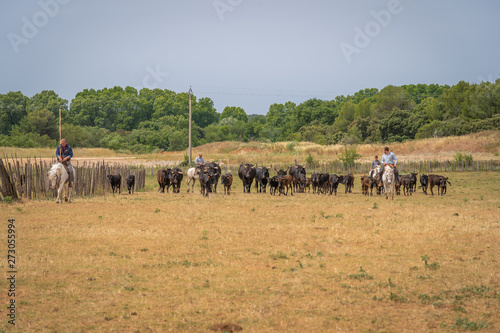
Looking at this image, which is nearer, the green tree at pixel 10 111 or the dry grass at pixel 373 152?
the dry grass at pixel 373 152

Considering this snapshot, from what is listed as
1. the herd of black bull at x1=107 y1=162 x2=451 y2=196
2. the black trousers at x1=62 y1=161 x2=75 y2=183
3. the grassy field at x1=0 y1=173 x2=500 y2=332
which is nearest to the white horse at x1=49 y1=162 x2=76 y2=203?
the black trousers at x1=62 y1=161 x2=75 y2=183

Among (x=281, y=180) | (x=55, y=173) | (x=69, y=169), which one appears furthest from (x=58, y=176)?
(x=281, y=180)

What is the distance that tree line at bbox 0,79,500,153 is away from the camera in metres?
74.8

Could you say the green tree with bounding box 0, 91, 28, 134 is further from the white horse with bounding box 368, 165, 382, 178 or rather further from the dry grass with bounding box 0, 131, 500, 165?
the white horse with bounding box 368, 165, 382, 178

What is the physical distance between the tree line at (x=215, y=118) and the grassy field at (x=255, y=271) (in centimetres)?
5898

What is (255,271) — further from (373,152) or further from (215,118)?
(215,118)

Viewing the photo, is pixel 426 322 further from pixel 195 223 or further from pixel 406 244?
pixel 195 223

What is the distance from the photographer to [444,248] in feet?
37.6

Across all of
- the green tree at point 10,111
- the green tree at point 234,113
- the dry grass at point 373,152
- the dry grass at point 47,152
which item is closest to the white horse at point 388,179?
the dry grass at point 373,152

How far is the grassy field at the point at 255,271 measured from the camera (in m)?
7.01

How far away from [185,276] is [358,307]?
3.11m

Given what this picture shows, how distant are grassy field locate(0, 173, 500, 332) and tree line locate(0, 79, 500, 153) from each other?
58981mm

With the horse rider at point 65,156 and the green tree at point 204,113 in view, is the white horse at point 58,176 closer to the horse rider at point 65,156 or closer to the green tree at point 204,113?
the horse rider at point 65,156

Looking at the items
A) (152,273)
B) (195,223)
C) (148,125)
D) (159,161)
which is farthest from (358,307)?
(148,125)
